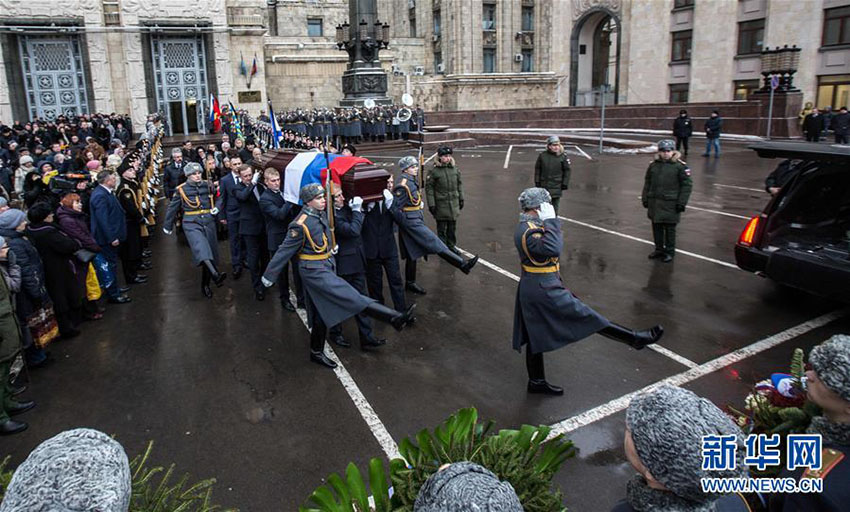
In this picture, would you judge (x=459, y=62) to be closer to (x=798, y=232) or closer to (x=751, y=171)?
(x=751, y=171)

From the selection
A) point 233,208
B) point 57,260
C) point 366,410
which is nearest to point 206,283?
point 233,208

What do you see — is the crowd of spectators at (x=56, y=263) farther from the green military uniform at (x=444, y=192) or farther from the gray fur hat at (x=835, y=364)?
the gray fur hat at (x=835, y=364)

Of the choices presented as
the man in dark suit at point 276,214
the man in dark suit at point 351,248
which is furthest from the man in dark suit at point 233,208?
the man in dark suit at point 351,248

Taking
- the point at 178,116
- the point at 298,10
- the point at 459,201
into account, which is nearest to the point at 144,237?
the point at 459,201

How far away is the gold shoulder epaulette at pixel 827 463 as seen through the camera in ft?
6.98

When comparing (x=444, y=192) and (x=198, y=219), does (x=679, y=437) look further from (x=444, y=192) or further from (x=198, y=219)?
(x=198, y=219)

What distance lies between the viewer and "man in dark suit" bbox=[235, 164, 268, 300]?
320 inches

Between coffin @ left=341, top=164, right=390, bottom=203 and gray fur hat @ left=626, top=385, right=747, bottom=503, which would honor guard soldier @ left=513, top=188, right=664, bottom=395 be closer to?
coffin @ left=341, top=164, right=390, bottom=203

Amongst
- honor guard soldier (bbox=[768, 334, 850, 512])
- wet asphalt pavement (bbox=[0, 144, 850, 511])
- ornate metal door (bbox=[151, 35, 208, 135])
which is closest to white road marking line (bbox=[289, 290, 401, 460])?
wet asphalt pavement (bbox=[0, 144, 850, 511])

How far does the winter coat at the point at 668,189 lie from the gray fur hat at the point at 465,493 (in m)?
8.15

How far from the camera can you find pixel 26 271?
5871 millimetres

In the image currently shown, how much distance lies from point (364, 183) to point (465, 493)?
18.1ft

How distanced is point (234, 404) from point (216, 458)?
33.4 inches

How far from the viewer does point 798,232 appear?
24.1 ft
